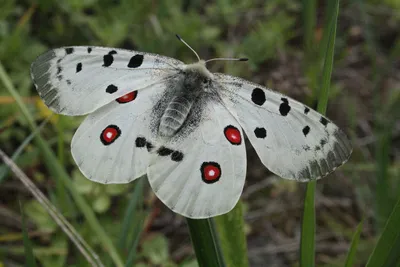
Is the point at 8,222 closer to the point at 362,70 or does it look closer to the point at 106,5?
the point at 106,5

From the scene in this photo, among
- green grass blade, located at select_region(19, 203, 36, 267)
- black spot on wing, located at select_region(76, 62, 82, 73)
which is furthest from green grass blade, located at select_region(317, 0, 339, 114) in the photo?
green grass blade, located at select_region(19, 203, 36, 267)

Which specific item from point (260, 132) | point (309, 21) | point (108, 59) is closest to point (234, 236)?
point (260, 132)

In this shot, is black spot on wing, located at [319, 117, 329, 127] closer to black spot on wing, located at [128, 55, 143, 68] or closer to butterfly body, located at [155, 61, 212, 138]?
butterfly body, located at [155, 61, 212, 138]

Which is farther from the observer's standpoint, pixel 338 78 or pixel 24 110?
pixel 338 78

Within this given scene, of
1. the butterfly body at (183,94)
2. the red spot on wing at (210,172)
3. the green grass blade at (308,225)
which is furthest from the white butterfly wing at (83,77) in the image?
the green grass blade at (308,225)

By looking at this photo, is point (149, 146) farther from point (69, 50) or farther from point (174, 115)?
point (69, 50)

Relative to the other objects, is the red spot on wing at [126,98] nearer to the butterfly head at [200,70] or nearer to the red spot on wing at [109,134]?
the red spot on wing at [109,134]

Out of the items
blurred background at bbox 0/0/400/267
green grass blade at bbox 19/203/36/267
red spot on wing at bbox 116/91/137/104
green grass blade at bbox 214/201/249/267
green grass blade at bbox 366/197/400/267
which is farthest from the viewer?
blurred background at bbox 0/0/400/267

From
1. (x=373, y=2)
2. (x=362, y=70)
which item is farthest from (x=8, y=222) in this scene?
(x=373, y=2)
